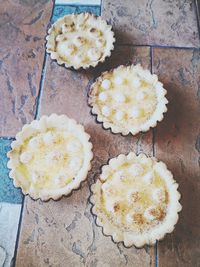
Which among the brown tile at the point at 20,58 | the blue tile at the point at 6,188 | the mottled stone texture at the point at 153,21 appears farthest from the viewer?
the mottled stone texture at the point at 153,21

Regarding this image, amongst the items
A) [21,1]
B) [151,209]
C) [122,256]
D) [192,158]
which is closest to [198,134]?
[192,158]

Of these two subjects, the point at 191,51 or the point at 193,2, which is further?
the point at 193,2

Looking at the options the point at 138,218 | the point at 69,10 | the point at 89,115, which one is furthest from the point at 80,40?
the point at 138,218

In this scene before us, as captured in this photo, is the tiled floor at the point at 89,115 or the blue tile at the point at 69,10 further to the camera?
the blue tile at the point at 69,10

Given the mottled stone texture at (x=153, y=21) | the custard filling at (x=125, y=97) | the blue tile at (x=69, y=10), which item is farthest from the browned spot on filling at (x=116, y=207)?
the blue tile at (x=69, y=10)

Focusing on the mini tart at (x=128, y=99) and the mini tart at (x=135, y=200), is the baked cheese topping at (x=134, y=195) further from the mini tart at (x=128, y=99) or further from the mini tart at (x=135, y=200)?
the mini tart at (x=128, y=99)

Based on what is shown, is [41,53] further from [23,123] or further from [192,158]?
[192,158]
